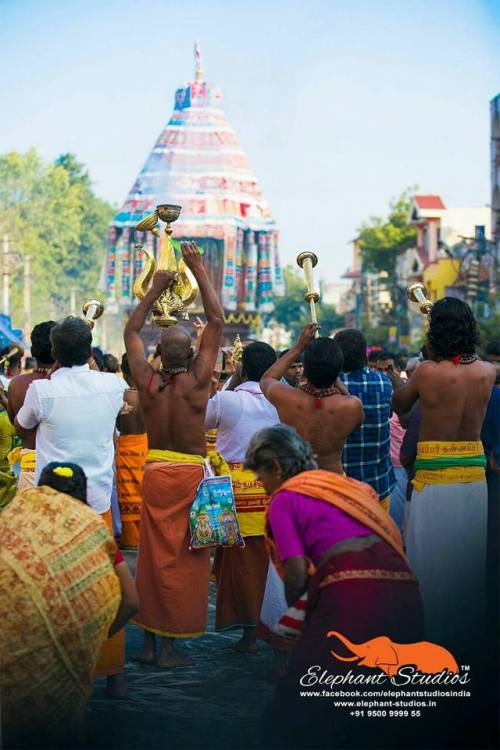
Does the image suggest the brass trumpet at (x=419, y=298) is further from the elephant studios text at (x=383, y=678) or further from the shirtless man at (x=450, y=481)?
the elephant studios text at (x=383, y=678)

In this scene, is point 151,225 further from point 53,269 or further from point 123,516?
point 53,269


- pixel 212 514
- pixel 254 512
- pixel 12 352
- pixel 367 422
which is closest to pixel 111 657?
pixel 212 514

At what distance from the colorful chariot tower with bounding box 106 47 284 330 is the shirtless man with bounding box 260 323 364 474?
32559 millimetres

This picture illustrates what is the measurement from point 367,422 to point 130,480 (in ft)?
11.2

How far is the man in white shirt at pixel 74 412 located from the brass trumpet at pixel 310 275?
1.21m

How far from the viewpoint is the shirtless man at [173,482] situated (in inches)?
255

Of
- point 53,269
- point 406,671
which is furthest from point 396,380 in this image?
Answer: point 53,269

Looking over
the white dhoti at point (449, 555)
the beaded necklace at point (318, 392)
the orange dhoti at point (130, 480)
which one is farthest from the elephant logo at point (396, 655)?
the orange dhoti at point (130, 480)

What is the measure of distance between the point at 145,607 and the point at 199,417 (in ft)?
3.46

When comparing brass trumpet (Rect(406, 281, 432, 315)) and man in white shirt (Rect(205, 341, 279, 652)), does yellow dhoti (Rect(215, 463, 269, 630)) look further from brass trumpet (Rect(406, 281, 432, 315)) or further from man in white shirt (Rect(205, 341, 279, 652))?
brass trumpet (Rect(406, 281, 432, 315))

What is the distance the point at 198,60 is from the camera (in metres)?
40.8

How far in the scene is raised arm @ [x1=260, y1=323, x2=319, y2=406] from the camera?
6.36m

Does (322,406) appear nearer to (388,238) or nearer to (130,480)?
(130,480)

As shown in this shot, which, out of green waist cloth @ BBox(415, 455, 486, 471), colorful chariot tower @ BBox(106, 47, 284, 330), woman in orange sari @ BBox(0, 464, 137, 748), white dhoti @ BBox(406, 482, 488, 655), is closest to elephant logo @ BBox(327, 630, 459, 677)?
woman in orange sari @ BBox(0, 464, 137, 748)
